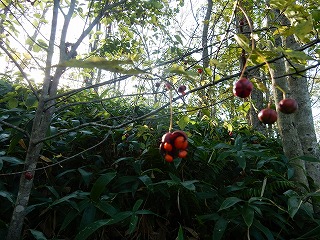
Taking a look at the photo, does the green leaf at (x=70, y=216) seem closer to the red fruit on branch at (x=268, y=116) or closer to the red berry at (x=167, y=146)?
the red berry at (x=167, y=146)

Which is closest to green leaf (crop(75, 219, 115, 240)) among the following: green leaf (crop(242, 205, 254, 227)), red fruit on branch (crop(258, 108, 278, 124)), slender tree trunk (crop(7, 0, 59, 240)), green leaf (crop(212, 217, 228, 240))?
slender tree trunk (crop(7, 0, 59, 240))

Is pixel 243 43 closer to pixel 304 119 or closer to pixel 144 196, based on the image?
pixel 144 196

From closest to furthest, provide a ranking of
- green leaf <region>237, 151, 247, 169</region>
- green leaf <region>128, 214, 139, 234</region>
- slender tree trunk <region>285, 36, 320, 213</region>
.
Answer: green leaf <region>128, 214, 139, 234</region> → green leaf <region>237, 151, 247, 169</region> → slender tree trunk <region>285, 36, 320, 213</region>

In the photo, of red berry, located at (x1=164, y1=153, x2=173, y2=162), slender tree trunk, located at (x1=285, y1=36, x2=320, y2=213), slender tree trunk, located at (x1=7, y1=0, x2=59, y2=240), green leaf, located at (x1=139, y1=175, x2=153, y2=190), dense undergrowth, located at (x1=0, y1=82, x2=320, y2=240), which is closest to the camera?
red berry, located at (x1=164, y1=153, x2=173, y2=162)

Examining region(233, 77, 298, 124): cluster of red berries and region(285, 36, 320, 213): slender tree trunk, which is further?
region(285, 36, 320, 213): slender tree trunk

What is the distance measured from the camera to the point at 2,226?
157 centimetres

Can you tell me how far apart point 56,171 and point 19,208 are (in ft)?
2.67

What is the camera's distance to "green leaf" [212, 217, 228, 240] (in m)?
1.65

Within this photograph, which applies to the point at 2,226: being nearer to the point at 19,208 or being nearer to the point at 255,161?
the point at 19,208

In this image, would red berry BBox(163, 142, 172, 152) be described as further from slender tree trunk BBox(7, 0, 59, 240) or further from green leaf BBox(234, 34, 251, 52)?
slender tree trunk BBox(7, 0, 59, 240)

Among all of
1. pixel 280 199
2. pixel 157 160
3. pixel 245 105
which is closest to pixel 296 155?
pixel 280 199

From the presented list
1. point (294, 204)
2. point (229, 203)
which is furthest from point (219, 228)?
point (294, 204)

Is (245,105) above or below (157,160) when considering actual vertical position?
above

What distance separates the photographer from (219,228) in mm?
1687
